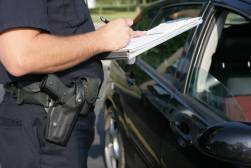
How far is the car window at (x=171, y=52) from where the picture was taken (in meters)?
3.19

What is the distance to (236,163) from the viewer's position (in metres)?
2.01

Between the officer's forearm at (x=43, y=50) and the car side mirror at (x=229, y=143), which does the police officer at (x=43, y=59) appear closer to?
the officer's forearm at (x=43, y=50)

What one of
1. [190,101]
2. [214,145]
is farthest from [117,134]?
[214,145]

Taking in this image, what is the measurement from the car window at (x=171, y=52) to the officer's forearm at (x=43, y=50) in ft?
3.67

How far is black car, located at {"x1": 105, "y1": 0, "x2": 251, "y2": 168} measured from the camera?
7.09 ft

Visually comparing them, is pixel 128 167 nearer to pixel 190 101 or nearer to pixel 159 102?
pixel 159 102

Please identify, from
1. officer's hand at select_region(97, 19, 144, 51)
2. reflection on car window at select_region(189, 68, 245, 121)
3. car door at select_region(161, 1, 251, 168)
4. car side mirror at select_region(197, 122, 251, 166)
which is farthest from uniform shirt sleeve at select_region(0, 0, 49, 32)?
reflection on car window at select_region(189, 68, 245, 121)

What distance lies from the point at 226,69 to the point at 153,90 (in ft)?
1.49

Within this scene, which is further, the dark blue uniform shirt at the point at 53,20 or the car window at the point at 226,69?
the car window at the point at 226,69

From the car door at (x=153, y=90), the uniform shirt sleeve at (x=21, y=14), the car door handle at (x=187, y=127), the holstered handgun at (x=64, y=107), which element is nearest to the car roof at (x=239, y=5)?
the car door at (x=153, y=90)

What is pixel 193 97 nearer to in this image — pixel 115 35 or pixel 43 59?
pixel 115 35

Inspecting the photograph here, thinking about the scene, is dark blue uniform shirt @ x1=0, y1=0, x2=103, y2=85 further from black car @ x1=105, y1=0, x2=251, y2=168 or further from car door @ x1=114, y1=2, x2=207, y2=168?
car door @ x1=114, y1=2, x2=207, y2=168

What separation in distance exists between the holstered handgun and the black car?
518mm

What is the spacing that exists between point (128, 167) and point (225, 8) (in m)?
1.29
